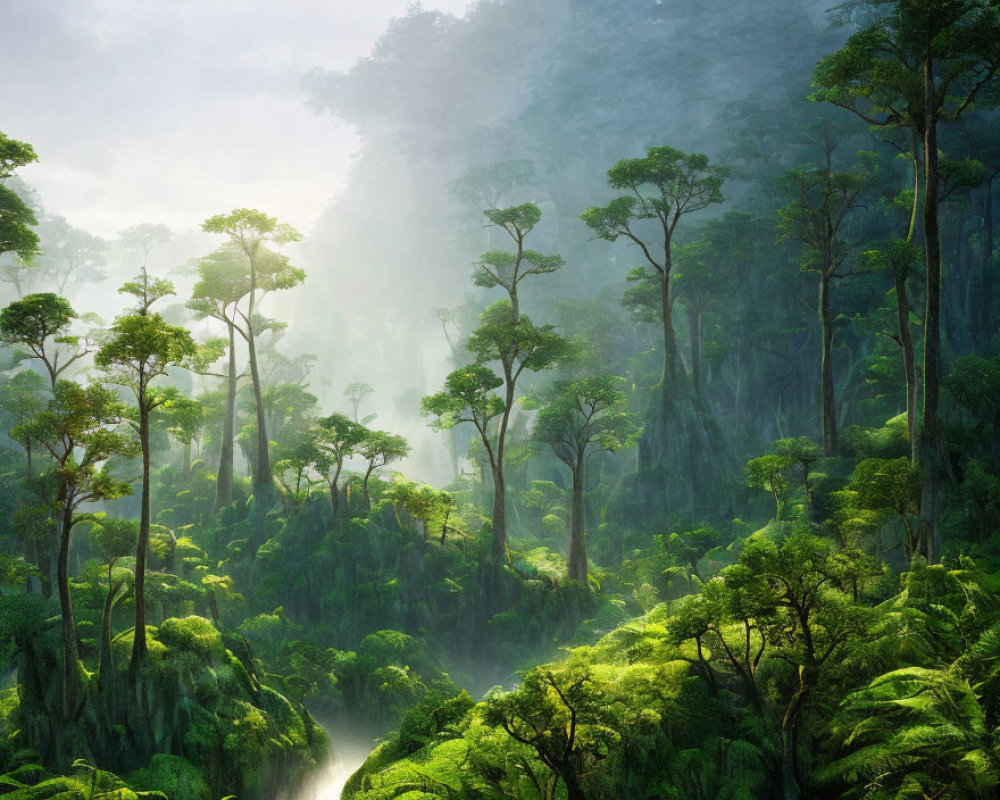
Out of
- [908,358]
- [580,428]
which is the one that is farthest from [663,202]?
[908,358]

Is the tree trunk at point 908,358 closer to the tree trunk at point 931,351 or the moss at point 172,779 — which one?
the tree trunk at point 931,351

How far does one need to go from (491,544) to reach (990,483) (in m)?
17.2

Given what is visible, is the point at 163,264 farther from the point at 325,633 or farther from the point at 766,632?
the point at 766,632

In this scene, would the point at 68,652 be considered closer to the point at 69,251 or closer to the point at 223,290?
the point at 223,290

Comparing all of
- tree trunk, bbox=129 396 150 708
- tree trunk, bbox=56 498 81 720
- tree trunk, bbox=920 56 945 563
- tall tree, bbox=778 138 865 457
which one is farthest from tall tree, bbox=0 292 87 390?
tall tree, bbox=778 138 865 457

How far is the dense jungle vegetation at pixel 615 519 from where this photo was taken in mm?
8305

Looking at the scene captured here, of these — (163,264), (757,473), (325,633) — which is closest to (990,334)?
(757,473)

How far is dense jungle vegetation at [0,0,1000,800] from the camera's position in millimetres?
8305

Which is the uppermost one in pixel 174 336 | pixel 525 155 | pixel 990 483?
pixel 525 155

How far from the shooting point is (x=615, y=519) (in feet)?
106

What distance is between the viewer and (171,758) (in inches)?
444

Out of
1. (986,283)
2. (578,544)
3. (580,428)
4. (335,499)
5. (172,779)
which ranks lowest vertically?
(172,779)

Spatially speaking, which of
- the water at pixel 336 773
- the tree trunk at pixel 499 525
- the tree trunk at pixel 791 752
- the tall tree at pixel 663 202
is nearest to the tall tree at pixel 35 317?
the water at pixel 336 773

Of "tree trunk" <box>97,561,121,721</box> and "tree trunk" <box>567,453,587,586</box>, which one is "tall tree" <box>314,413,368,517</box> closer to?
"tree trunk" <box>567,453,587,586</box>
